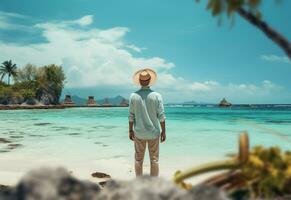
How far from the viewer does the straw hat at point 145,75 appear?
267 inches

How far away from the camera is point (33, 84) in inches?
4033

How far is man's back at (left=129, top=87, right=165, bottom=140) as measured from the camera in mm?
6723

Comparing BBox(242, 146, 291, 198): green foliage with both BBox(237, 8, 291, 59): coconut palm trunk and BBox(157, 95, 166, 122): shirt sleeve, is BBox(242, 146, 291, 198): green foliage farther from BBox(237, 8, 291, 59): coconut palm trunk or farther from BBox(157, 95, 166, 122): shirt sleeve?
BBox(157, 95, 166, 122): shirt sleeve

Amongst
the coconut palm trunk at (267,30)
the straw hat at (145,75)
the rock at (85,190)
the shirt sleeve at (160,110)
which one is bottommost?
the rock at (85,190)

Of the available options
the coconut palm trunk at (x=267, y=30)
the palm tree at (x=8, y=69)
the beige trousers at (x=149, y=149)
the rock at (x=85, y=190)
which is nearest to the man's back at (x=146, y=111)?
the beige trousers at (x=149, y=149)

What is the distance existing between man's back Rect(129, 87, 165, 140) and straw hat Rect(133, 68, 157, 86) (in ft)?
0.57

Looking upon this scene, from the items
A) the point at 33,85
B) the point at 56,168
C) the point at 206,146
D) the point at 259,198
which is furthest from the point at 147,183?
the point at 33,85

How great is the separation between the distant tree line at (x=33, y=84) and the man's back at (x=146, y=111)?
9326 cm

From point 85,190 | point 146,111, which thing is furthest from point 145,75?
point 85,190

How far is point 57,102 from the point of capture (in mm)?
111625

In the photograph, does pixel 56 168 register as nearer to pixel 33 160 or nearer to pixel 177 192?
pixel 177 192

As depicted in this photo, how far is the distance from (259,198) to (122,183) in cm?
66

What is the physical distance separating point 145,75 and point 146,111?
568mm

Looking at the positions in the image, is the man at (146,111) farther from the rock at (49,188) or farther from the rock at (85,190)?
the rock at (49,188)
